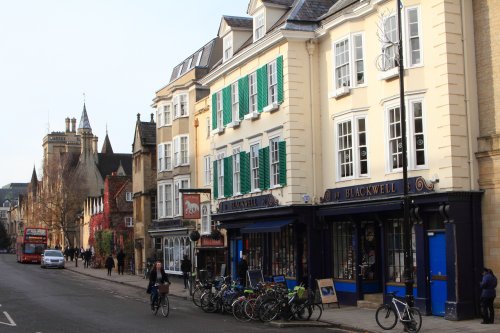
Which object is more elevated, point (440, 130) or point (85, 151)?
point (85, 151)

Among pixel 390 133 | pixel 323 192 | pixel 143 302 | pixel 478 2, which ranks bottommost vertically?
pixel 143 302

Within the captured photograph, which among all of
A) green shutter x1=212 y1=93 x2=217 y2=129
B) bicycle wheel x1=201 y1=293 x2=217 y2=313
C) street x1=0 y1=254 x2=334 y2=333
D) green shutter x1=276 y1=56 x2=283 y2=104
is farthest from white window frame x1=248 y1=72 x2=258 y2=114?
bicycle wheel x1=201 y1=293 x2=217 y2=313

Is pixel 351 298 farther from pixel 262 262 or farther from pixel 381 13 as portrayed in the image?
pixel 381 13

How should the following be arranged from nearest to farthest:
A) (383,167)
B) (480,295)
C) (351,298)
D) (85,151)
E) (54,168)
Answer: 1. (480,295)
2. (383,167)
3. (351,298)
4. (54,168)
5. (85,151)

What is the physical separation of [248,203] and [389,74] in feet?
32.8

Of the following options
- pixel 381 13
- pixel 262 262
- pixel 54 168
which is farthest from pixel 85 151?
pixel 381 13

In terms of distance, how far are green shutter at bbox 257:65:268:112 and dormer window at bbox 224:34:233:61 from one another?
14.1ft

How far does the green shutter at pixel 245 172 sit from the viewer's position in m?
30.7

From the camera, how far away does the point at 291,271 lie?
2816 centimetres

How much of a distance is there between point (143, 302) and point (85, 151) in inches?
3635

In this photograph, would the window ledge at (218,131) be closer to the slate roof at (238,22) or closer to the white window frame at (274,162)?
the slate roof at (238,22)

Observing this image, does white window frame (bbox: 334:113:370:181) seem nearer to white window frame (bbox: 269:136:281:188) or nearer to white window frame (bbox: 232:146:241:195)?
white window frame (bbox: 269:136:281:188)

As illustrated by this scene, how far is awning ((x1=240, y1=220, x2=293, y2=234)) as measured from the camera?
26953 mm

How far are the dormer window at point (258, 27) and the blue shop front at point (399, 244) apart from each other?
7.97 metres
